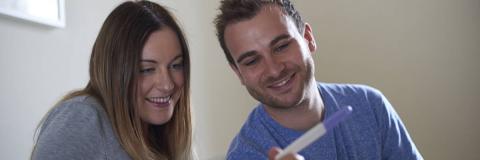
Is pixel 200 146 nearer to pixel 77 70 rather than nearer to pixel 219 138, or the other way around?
pixel 219 138

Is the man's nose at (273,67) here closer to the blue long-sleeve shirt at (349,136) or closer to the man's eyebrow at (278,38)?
the man's eyebrow at (278,38)

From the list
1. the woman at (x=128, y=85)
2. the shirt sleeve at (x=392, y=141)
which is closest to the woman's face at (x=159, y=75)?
the woman at (x=128, y=85)

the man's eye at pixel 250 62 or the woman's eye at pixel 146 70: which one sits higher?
the man's eye at pixel 250 62

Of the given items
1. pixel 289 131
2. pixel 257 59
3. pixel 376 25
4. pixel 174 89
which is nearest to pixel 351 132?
pixel 289 131

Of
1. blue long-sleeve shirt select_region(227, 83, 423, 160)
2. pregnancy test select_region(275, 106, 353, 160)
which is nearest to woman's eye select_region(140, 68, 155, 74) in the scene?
blue long-sleeve shirt select_region(227, 83, 423, 160)

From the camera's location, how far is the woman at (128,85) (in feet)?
2.91

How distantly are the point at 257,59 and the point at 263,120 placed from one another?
150 millimetres

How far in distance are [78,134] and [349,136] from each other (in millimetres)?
524

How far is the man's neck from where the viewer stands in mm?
1010

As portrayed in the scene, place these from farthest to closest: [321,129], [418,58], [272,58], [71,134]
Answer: [418,58]
[272,58]
[71,134]
[321,129]

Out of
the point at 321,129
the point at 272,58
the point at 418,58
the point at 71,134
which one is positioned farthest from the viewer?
the point at 418,58

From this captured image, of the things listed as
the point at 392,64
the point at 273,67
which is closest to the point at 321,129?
the point at 273,67

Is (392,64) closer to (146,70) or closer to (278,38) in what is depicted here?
(278,38)

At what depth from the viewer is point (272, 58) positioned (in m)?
0.94
